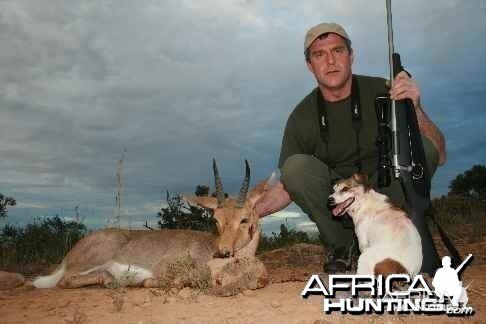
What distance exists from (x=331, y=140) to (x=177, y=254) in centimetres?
251

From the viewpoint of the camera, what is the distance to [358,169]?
6.78 m

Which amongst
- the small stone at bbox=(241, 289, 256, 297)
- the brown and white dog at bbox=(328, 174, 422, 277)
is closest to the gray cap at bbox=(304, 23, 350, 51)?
the brown and white dog at bbox=(328, 174, 422, 277)

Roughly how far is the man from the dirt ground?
1220 millimetres

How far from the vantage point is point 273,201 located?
266 inches

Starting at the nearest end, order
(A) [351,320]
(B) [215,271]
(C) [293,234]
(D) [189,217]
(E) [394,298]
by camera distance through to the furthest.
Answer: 1. (A) [351,320]
2. (E) [394,298]
3. (B) [215,271]
4. (D) [189,217]
5. (C) [293,234]

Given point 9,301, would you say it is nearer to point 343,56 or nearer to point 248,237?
point 248,237

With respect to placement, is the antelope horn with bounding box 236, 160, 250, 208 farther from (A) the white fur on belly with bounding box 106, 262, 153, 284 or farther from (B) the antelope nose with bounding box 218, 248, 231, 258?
(A) the white fur on belly with bounding box 106, 262, 153, 284

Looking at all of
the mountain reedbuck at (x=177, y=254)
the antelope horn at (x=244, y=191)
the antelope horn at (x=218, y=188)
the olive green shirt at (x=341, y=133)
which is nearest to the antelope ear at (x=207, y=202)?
the mountain reedbuck at (x=177, y=254)

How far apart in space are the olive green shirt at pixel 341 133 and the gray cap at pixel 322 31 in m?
0.70

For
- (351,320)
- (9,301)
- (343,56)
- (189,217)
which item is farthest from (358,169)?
(189,217)

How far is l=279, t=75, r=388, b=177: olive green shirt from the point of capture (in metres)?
6.68

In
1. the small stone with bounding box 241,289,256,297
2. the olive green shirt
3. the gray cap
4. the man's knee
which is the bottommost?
the small stone with bounding box 241,289,256,297

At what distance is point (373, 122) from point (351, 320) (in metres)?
3.19

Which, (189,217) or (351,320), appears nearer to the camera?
(351,320)
